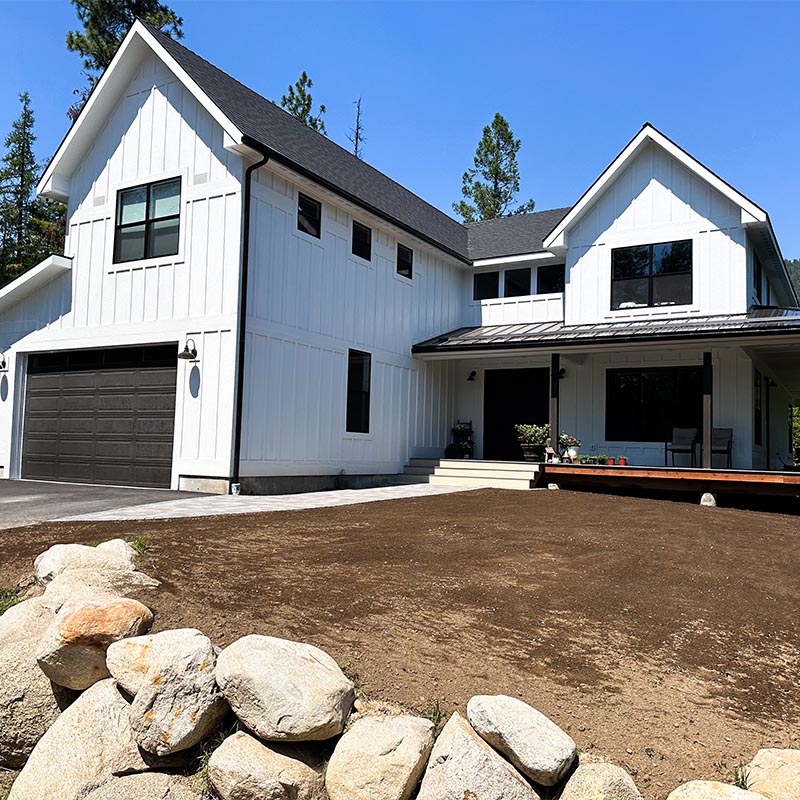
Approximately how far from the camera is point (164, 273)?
12148 mm

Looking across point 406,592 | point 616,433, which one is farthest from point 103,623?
point 616,433

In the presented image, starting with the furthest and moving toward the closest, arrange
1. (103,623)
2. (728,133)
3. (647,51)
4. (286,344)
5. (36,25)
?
1. (36,25)
2. (728,133)
3. (647,51)
4. (286,344)
5. (103,623)

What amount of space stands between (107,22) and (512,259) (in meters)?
18.2

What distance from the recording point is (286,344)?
40.2ft

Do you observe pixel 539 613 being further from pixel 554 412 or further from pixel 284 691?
pixel 554 412

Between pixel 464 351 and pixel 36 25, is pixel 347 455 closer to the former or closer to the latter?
pixel 464 351

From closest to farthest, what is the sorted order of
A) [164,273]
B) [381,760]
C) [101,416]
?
[381,760] → [164,273] → [101,416]

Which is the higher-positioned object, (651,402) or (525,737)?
(651,402)

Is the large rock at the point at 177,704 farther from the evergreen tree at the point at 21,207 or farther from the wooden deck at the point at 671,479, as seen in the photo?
the evergreen tree at the point at 21,207

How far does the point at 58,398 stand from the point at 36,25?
10517 millimetres

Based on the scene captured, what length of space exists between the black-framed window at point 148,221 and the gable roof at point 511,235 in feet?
26.5

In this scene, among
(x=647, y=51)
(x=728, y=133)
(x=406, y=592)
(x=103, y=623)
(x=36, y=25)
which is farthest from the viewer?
(x=36, y=25)

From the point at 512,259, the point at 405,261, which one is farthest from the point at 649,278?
the point at 405,261

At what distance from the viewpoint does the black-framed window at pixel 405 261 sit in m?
15.7
